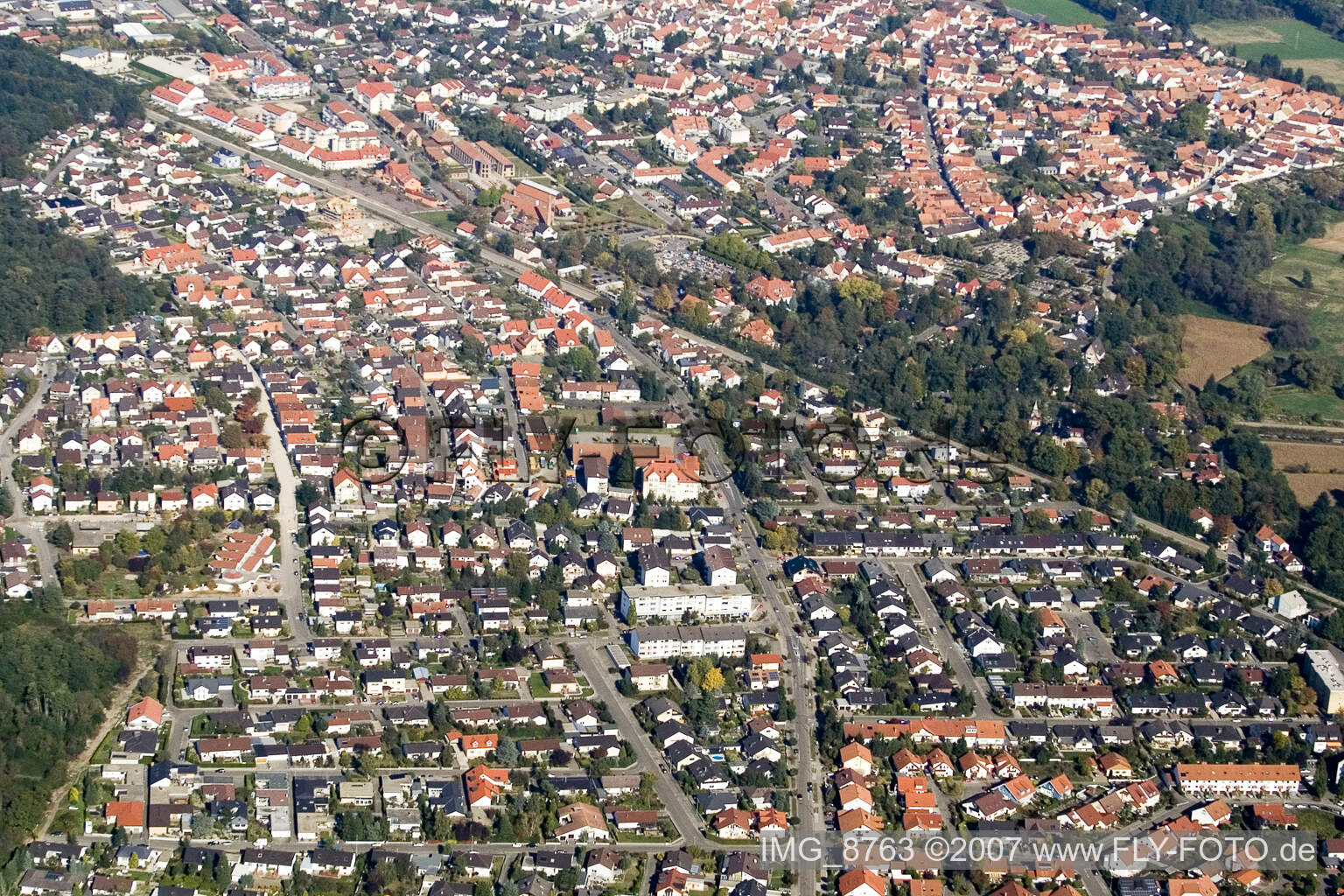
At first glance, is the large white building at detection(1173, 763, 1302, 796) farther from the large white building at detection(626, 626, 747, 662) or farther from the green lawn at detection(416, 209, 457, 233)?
the green lawn at detection(416, 209, 457, 233)

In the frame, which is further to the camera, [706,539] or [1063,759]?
[706,539]

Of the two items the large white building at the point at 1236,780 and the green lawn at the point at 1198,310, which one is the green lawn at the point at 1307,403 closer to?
the green lawn at the point at 1198,310

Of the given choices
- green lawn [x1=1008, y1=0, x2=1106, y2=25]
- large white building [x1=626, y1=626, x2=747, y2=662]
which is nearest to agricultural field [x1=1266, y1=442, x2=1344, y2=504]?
large white building [x1=626, y1=626, x2=747, y2=662]

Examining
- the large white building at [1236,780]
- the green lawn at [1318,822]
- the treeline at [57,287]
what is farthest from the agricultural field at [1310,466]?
the treeline at [57,287]

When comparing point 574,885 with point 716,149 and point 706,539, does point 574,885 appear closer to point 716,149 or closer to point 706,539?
point 706,539

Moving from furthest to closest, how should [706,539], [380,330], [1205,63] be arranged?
[1205,63], [380,330], [706,539]

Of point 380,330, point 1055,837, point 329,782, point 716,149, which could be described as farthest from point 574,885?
point 716,149
